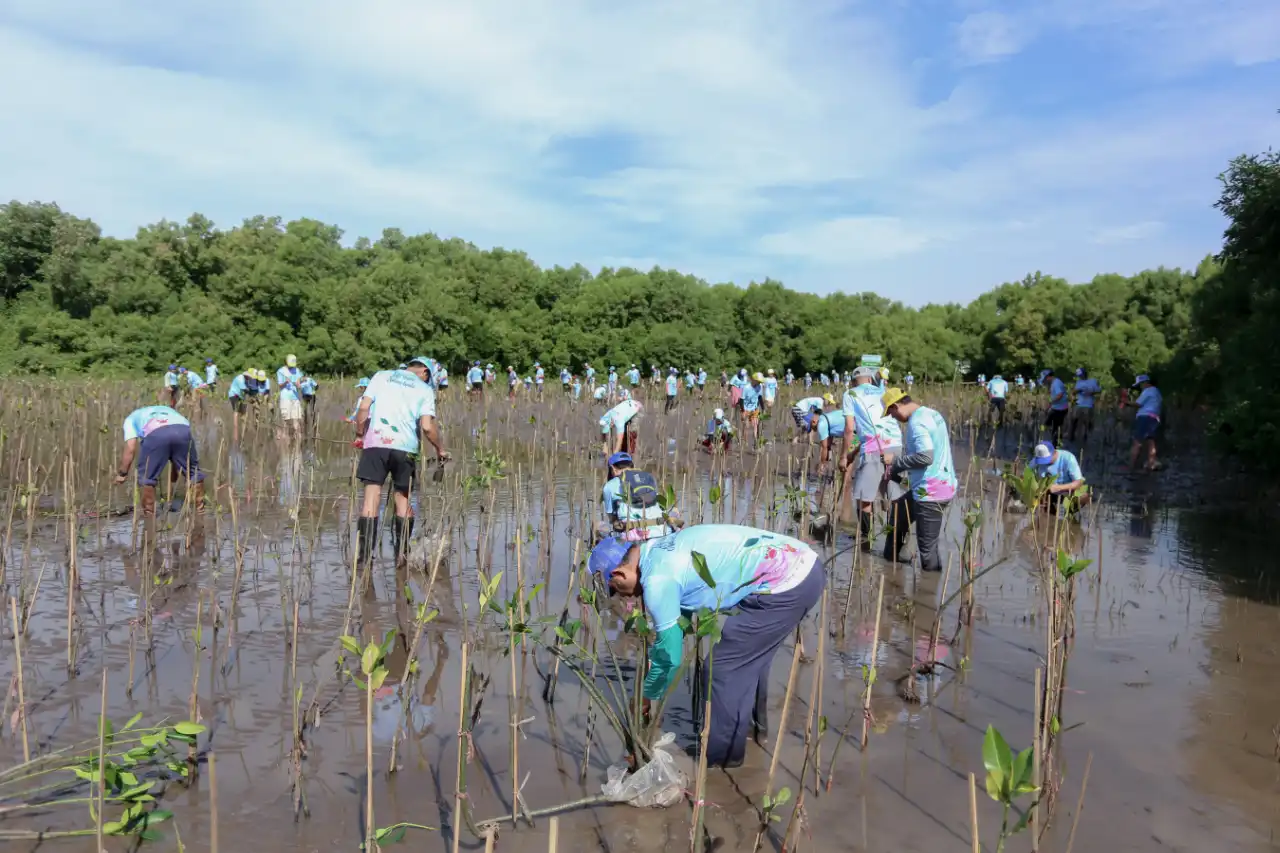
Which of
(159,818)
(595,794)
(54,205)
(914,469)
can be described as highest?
(54,205)

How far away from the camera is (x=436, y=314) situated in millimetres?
40000

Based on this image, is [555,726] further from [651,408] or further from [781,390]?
[781,390]

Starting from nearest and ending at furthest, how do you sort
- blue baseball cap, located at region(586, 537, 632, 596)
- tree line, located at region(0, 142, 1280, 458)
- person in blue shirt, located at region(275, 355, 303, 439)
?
blue baseball cap, located at region(586, 537, 632, 596)
person in blue shirt, located at region(275, 355, 303, 439)
tree line, located at region(0, 142, 1280, 458)

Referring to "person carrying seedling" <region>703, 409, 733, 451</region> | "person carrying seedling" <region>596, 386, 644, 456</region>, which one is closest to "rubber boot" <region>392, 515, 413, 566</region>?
"person carrying seedling" <region>596, 386, 644, 456</region>

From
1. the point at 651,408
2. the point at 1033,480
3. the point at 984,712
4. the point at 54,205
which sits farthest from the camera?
the point at 54,205

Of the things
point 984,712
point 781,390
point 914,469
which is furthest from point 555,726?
point 781,390

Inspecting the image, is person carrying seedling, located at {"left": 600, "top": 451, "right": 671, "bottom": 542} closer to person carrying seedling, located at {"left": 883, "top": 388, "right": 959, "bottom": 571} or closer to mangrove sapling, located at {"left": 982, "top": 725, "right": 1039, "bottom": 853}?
mangrove sapling, located at {"left": 982, "top": 725, "right": 1039, "bottom": 853}

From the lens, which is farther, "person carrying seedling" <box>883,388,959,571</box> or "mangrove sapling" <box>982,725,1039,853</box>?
"person carrying seedling" <box>883,388,959,571</box>

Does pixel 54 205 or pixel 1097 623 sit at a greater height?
pixel 54 205

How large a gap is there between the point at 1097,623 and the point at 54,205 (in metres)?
56.5

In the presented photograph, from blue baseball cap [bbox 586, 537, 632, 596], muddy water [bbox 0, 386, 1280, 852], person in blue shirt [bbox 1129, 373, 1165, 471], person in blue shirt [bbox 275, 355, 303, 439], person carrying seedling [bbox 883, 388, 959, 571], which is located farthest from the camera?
person in blue shirt [bbox 275, 355, 303, 439]

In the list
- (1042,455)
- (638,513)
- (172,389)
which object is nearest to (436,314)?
(172,389)

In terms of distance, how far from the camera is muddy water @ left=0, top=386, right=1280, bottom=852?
139 inches

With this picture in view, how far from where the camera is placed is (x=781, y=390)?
29.6 metres
